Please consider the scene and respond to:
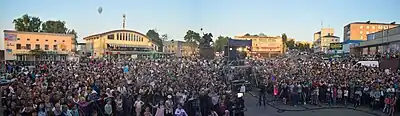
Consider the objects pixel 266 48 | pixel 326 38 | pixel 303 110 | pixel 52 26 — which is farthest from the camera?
pixel 326 38

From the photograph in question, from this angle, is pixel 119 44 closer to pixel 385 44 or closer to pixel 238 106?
pixel 385 44

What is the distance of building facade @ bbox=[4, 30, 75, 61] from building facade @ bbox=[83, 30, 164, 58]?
644 cm

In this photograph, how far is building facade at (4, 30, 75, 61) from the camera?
1750 inches

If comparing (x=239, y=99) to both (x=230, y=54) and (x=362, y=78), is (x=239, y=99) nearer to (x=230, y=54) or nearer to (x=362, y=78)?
(x=362, y=78)

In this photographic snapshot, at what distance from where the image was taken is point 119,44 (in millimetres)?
59625

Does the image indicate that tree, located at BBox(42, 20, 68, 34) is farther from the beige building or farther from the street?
the beige building

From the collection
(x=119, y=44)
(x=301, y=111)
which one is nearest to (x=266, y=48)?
(x=119, y=44)

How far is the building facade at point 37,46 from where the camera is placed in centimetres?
4444

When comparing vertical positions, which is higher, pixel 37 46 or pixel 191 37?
pixel 191 37

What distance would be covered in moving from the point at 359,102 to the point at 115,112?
11.9m

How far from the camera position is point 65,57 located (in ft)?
167

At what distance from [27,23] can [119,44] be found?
21.9 m

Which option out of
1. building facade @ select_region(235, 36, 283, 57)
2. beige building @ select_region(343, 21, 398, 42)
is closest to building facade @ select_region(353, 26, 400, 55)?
building facade @ select_region(235, 36, 283, 57)

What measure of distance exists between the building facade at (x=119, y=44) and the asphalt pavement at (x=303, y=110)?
4461 cm
